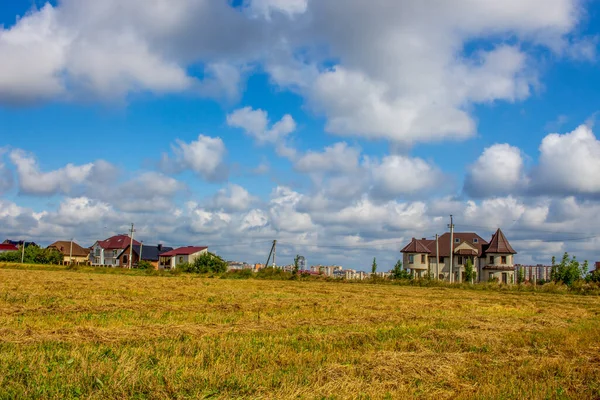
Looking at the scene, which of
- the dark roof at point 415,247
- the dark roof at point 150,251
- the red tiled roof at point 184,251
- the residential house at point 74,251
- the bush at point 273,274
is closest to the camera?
the bush at point 273,274

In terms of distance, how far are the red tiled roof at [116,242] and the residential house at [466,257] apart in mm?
82905

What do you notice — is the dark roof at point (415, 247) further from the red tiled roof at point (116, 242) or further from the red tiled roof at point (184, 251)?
the red tiled roof at point (116, 242)

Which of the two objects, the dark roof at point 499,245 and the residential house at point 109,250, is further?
the residential house at point 109,250

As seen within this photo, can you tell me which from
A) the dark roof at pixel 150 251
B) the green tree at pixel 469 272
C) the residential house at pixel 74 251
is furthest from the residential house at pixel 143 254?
the green tree at pixel 469 272

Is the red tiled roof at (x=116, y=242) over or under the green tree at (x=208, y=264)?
over

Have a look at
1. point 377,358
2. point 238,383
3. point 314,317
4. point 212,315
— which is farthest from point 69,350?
point 314,317

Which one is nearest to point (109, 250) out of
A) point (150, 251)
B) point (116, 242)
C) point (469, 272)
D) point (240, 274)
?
point (116, 242)

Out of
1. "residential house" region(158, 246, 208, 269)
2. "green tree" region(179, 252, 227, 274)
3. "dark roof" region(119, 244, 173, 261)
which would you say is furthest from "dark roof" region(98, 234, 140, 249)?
"green tree" region(179, 252, 227, 274)

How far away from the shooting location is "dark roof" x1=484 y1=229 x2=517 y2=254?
86.6 m

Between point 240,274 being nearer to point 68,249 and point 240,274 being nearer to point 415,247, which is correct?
point 415,247

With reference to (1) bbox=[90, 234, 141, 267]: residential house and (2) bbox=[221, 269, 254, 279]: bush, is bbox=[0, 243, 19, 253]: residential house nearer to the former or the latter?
(1) bbox=[90, 234, 141, 267]: residential house

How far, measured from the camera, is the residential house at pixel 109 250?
144 meters

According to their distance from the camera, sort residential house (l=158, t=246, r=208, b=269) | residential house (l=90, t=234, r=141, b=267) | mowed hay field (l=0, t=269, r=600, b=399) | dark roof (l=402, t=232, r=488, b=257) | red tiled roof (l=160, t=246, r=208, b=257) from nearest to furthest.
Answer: mowed hay field (l=0, t=269, r=600, b=399), dark roof (l=402, t=232, r=488, b=257), residential house (l=158, t=246, r=208, b=269), red tiled roof (l=160, t=246, r=208, b=257), residential house (l=90, t=234, r=141, b=267)

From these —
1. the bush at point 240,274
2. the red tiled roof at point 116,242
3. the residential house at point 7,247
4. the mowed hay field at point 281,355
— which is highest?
the red tiled roof at point 116,242
